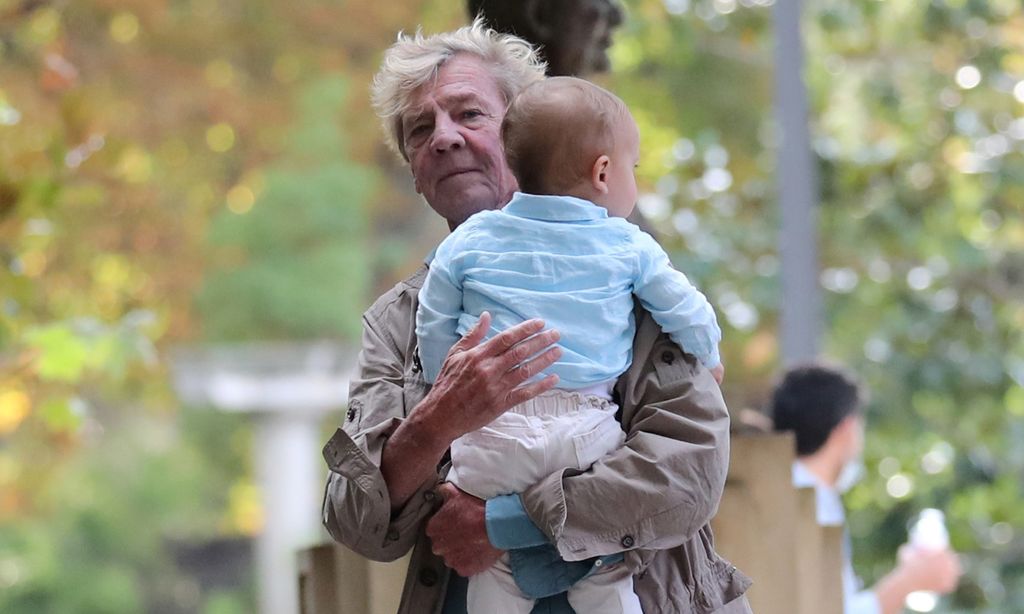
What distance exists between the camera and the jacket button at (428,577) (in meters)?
1.64

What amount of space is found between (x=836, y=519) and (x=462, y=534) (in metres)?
1.92

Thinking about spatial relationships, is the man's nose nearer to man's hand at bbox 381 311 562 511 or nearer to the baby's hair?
the baby's hair

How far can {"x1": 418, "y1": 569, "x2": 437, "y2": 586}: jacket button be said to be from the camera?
164cm

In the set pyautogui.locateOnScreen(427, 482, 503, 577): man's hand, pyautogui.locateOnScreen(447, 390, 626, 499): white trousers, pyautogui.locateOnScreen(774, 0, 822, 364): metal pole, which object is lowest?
pyautogui.locateOnScreen(427, 482, 503, 577): man's hand

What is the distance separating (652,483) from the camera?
149cm

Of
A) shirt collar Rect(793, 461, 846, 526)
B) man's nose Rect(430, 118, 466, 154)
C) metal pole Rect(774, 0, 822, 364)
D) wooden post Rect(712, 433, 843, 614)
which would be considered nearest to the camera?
man's nose Rect(430, 118, 466, 154)

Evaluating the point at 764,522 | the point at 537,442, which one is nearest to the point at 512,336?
the point at 537,442

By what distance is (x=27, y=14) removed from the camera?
383 cm

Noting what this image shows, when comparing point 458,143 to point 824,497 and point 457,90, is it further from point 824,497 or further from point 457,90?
point 824,497

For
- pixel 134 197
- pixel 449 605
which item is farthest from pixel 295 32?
pixel 449 605

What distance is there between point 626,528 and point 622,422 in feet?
0.40

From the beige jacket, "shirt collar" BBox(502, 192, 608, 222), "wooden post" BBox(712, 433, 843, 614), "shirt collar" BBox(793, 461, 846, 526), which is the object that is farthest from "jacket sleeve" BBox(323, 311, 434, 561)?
"shirt collar" BBox(793, 461, 846, 526)

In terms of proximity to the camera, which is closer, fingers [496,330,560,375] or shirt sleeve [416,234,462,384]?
fingers [496,330,560,375]

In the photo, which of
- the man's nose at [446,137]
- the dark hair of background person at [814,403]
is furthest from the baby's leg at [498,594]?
the dark hair of background person at [814,403]
